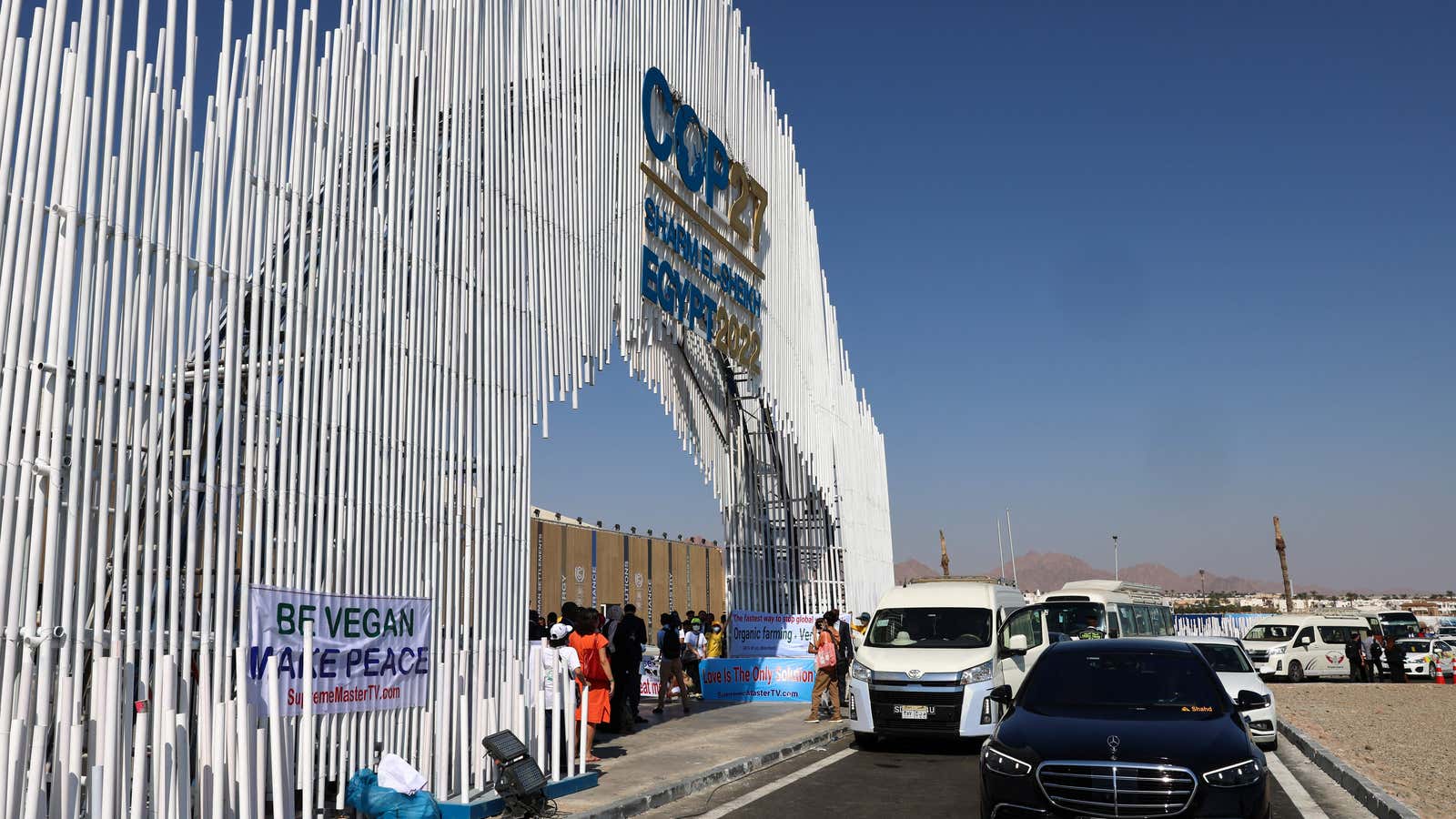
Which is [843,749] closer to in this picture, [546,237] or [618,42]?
[546,237]

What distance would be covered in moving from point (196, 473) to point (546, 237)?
615 cm

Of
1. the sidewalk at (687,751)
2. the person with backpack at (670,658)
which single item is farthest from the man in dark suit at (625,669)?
the person with backpack at (670,658)

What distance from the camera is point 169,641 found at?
724 centimetres

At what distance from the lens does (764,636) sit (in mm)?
21516

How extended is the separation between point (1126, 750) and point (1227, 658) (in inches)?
402

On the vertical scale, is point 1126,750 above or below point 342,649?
below

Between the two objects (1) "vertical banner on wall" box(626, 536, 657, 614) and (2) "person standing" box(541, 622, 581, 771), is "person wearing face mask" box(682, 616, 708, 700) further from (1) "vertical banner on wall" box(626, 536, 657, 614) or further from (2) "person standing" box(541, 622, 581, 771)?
Answer: (1) "vertical banner on wall" box(626, 536, 657, 614)

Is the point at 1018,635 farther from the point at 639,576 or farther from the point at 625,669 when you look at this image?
the point at 639,576

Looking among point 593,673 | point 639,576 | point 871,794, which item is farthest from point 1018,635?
point 639,576

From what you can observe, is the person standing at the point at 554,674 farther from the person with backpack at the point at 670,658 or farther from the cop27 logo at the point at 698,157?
the cop27 logo at the point at 698,157

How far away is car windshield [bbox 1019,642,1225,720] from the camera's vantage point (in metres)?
8.34

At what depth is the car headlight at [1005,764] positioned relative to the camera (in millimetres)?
7281

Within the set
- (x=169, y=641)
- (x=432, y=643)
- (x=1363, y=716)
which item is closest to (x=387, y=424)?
(x=432, y=643)

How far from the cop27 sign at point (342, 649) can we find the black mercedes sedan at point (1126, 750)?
4.94m
